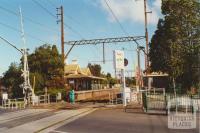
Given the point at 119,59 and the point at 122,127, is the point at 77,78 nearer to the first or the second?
the point at 119,59

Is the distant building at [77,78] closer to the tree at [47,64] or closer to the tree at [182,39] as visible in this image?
the tree at [47,64]

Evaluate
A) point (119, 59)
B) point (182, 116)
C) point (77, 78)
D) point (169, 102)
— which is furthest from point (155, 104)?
point (77, 78)

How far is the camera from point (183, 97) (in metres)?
25.0

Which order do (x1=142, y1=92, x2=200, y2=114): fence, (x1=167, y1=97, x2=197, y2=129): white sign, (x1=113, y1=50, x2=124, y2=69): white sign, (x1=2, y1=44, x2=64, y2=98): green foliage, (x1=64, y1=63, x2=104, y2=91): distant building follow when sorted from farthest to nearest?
(x1=64, y1=63, x2=104, y2=91): distant building → (x1=2, y1=44, x2=64, y2=98): green foliage → (x1=113, y1=50, x2=124, y2=69): white sign → (x1=142, y1=92, x2=200, y2=114): fence → (x1=167, y1=97, x2=197, y2=129): white sign

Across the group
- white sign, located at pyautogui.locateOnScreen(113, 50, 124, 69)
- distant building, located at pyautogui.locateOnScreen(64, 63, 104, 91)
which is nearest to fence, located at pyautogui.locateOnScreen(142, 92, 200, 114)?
white sign, located at pyautogui.locateOnScreen(113, 50, 124, 69)

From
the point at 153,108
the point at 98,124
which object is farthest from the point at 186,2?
the point at 98,124

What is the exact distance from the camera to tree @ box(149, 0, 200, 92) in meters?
32.8

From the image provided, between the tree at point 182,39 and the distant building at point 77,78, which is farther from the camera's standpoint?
the distant building at point 77,78

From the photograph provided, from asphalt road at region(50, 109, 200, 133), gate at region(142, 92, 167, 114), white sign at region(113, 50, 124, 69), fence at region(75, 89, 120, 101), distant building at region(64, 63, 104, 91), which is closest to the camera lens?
asphalt road at region(50, 109, 200, 133)

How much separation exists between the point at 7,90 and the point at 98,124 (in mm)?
36136

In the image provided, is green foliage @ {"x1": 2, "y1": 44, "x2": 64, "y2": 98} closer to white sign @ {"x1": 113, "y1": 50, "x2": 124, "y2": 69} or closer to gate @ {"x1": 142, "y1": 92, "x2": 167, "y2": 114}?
white sign @ {"x1": 113, "y1": 50, "x2": 124, "y2": 69}

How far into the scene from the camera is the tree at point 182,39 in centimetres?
3284

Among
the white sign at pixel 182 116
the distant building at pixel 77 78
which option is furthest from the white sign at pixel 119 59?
the distant building at pixel 77 78

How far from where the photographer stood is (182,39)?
33.5 m
